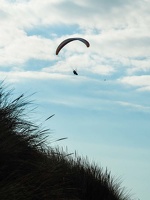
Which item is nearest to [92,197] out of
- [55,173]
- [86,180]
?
[86,180]

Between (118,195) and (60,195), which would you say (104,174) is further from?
(60,195)

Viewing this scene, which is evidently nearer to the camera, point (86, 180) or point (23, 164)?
point (23, 164)

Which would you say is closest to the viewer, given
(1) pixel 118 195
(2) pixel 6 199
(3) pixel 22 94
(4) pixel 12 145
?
(2) pixel 6 199

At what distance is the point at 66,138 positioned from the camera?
33.4ft

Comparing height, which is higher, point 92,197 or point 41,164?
point 92,197

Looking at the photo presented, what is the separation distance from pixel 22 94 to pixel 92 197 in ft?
15.6

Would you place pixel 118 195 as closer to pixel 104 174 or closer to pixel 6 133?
pixel 104 174

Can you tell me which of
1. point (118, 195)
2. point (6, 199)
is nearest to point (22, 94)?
point (6, 199)

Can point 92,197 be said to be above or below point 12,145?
above

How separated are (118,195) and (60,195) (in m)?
5.75

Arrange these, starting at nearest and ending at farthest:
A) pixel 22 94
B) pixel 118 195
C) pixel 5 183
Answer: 1. pixel 5 183
2. pixel 22 94
3. pixel 118 195

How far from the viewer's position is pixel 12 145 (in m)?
8.98

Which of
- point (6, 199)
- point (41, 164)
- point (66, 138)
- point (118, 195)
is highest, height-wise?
point (118, 195)

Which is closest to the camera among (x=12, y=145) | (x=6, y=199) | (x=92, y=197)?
(x=6, y=199)
